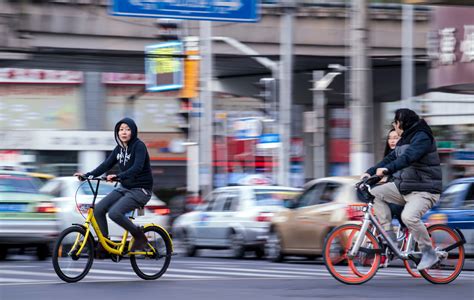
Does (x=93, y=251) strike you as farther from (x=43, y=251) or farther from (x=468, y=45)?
(x=468, y=45)

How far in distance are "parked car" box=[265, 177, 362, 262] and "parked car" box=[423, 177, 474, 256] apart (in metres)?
1.27

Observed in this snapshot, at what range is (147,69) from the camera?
120 ft

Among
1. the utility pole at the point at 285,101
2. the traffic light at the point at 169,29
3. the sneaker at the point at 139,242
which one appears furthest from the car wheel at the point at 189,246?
the traffic light at the point at 169,29

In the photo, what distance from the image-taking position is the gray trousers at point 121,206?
11234 millimetres

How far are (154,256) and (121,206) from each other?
70 centimetres

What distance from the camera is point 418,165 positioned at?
1085 cm

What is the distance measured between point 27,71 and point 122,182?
34393 millimetres

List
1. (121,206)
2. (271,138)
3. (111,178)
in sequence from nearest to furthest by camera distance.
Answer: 1. (111,178)
2. (121,206)
3. (271,138)

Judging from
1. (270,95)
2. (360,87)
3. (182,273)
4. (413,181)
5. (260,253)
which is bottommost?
(260,253)

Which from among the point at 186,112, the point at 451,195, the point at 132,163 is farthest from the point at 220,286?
the point at 186,112

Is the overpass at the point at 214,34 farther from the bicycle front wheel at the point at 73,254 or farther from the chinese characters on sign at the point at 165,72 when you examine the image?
the bicycle front wheel at the point at 73,254

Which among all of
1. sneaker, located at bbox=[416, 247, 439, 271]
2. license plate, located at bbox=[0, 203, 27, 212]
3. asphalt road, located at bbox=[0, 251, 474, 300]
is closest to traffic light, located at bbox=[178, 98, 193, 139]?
license plate, located at bbox=[0, 203, 27, 212]

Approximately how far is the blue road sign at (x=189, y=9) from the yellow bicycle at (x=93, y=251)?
9283mm

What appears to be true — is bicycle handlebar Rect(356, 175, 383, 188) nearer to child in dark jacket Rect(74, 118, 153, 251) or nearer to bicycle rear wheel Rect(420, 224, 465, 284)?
bicycle rear wheel Rect(420, 224, 465, 284)
